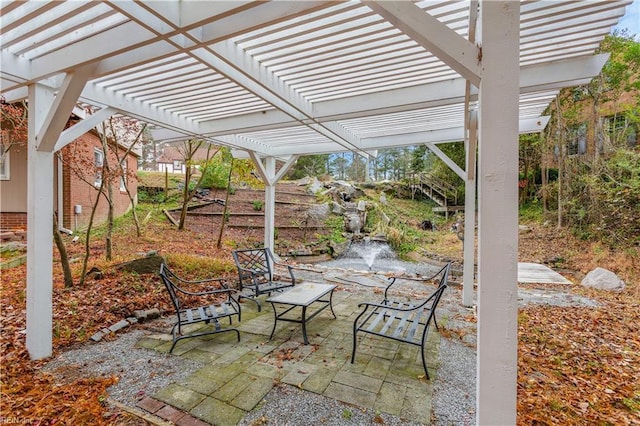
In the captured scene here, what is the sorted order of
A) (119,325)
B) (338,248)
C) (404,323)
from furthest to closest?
(338,248), (119,325), (404,323)

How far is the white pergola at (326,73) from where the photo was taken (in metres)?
1.60

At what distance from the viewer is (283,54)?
9.99ft

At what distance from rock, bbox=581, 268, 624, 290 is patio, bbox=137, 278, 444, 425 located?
18.0 ft

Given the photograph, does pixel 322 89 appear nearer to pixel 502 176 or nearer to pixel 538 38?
pixel 538 38

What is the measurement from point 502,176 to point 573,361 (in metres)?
3.06

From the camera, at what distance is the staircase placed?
17.5 m

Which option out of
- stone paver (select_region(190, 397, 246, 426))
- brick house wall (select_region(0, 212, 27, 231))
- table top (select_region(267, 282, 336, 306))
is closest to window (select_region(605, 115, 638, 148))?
table top (select_region(267, 282, 336, 306))

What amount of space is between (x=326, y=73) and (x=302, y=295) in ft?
9.29

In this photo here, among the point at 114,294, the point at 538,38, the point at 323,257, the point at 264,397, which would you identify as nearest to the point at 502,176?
the point at 538,38

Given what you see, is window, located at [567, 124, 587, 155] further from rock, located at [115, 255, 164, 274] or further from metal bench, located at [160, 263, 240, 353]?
rock, located at [115, 255, 164, 274]

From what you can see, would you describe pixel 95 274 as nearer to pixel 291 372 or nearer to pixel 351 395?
pixel 291 372

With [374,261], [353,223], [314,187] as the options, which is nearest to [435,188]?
[353,223]

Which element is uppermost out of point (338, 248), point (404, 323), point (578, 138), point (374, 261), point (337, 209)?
point (578, 138)

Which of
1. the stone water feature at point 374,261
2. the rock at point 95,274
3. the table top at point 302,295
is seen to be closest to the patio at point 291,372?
the table top at point 302,295
